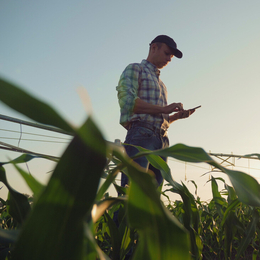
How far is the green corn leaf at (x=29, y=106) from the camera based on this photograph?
12 centimetres

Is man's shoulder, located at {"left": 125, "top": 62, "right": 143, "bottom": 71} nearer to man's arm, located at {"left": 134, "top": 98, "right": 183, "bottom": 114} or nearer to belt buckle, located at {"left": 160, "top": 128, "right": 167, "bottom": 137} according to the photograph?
man's arm, located at {"left": 134, "top": 98, "right": 183, "bottom": 114}

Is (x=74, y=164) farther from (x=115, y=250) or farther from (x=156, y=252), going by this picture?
(x=115, y=250)

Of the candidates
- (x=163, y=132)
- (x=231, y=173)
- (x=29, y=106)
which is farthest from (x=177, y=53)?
(x=29, y=106)

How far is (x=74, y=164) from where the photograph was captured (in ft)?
0.41

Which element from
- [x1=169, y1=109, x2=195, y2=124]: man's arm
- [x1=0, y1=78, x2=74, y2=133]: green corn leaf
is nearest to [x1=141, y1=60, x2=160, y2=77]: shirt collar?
[x1=169, y1=109, x2=195, y2=124]: man's arm

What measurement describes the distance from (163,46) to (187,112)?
1.74ft

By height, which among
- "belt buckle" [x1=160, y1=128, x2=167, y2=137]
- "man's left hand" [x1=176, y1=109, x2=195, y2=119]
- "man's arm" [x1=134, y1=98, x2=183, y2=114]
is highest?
"man's left hand" [x1=176, y1=109, x2=195, y2=119]

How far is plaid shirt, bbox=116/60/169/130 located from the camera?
1.46 m

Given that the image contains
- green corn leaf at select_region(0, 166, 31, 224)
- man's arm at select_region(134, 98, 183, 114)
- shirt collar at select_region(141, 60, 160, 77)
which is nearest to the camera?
green corn leaf at select_region(0, 166, 31, 224)

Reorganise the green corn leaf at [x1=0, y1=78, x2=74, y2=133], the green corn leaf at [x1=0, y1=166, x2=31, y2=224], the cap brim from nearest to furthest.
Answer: the green corn leaf at [x1=0, y1=78, x2=74, y2=133]
the green corn leaf at [x1=0, y1=166, x2=31, y2=224]
the cap brim

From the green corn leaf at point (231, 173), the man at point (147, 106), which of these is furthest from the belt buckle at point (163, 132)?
the green corn leaf at point (231, 173)

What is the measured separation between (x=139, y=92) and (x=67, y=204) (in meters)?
1.50

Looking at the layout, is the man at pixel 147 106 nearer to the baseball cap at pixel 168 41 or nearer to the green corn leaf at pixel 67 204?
the baseball cap at pixel 168 41

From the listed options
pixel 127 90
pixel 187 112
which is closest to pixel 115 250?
pixel 127 90
